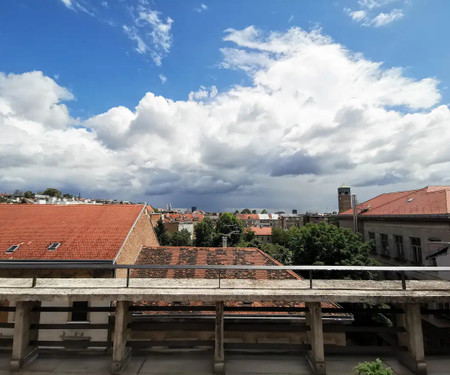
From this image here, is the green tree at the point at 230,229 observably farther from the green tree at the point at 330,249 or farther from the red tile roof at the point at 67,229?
the red tile roof at the point at 67,229

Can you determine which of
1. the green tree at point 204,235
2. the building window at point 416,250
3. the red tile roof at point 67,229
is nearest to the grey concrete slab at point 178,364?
the red tile roof at point 67,229

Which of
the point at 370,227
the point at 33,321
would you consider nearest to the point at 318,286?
the point at 33,321

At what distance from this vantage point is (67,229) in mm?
16500

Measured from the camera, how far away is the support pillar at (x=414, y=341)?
412 centimetres

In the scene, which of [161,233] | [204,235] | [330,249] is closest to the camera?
[330,249]

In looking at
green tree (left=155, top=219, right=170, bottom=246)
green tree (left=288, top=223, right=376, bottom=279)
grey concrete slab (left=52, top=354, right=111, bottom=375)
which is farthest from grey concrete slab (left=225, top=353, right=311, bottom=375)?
green tree (left=155, top=219, right=170, bottom=246)

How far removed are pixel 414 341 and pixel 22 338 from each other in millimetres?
6442

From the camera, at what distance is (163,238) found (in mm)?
58656

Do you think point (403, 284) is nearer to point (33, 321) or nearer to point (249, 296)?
point (249, 296)

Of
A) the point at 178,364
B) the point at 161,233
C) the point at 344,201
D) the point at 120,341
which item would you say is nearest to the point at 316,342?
the point at 178,364

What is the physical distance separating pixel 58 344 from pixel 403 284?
19.6 feet

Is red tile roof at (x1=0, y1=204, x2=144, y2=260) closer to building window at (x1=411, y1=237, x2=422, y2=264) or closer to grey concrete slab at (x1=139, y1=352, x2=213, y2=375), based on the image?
grey concrete slab at (x1=139, y1=352, x2=213, y2=375)

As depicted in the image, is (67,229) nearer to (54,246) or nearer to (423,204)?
(54,246)

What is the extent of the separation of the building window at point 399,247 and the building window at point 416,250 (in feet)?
4.21
